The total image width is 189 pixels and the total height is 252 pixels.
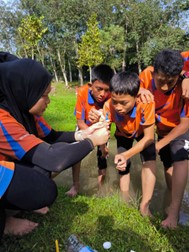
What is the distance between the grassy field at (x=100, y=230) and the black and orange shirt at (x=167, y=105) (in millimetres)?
964

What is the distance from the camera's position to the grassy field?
205 centimetres

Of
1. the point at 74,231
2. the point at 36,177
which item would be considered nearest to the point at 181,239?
the point at 74,231

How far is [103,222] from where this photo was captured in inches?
93.7

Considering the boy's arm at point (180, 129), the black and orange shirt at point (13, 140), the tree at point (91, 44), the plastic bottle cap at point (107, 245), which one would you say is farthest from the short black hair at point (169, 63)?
the tree at point (91, 44)

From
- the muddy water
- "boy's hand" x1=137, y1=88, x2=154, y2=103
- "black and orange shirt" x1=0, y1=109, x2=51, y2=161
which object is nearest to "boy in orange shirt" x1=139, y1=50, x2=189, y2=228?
"boy's hand" x1=137, y1=88, x2=154, y2=103

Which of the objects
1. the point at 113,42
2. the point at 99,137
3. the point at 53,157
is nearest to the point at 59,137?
the point at 99,137

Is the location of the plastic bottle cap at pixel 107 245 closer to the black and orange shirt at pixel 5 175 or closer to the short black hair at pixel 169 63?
the black and orange shirt at pixel 5 175

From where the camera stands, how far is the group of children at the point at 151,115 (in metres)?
2.42

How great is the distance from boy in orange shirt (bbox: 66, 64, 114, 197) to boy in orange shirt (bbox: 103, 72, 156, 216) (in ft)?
0.95

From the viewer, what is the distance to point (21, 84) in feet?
6.81

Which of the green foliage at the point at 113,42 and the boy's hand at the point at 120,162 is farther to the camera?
the green foliage at the point at 113,42

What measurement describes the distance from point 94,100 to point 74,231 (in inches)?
65.3

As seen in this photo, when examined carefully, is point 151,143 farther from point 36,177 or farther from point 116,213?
point 36,177

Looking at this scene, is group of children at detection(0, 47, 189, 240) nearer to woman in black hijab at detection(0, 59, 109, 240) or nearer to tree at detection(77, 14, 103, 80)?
woman in black hijab at detection(0, 59, 109, 240)
